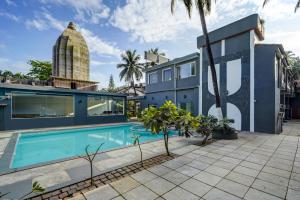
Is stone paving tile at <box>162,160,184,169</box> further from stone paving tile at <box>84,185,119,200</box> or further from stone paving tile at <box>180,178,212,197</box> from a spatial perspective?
stone paving tile at <box>84,185,119,200</box>

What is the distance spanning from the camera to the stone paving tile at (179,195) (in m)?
2.98

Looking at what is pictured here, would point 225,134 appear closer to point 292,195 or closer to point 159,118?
point 159,118

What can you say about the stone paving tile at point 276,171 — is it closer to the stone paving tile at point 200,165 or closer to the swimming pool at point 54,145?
the stone paving tile at point 200,165

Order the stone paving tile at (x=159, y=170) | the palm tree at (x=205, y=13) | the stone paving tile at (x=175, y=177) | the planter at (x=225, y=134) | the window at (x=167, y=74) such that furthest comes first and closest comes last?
the window at (x=167, y=74) < the palm tree at (x=205, y=13) < the planter at (x=225, y=134) < the stone paving tile at (x=159, y=170) < the stone paving tile at (x=175, y=177)

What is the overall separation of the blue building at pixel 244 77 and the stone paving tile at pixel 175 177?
29.0 ft

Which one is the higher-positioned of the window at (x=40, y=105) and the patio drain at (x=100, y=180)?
the window at (x=40, y=105)

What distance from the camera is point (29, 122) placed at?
1223cm

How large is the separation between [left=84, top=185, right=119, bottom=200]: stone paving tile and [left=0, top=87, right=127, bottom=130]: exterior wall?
12.0 meters

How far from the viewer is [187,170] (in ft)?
13.9

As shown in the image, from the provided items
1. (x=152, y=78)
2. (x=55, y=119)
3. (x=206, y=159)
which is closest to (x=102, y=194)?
(x=206, y=159)

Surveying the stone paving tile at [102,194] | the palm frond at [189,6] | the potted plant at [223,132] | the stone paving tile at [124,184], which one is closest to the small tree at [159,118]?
the stone paving tile at [124,184]

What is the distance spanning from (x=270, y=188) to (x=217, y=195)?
4.13 ft

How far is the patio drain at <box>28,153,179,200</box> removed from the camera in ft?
10.1

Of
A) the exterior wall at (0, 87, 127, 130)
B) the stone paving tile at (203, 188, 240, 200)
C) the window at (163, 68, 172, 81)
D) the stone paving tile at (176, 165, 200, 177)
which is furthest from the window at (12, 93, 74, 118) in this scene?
the stone paving tile at (203, 188, 240, 200)
